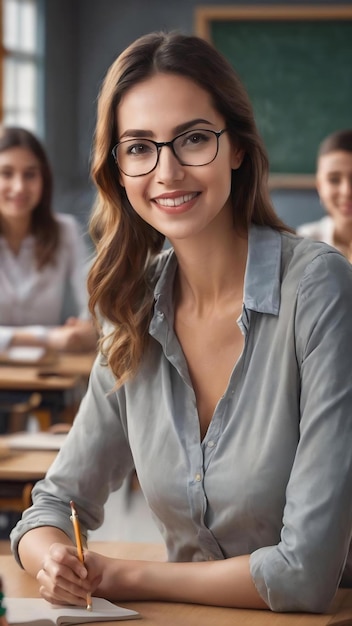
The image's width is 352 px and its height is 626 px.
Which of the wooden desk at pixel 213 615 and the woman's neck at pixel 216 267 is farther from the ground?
the woman's neck at pixel 216 267

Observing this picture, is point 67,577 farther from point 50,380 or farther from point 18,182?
point 18,182

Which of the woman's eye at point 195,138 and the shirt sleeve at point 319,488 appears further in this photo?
the woman's eye at point 195,138

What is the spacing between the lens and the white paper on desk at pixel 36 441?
326cm

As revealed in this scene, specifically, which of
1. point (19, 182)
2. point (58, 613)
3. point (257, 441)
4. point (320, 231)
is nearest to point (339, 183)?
point (320, 231)

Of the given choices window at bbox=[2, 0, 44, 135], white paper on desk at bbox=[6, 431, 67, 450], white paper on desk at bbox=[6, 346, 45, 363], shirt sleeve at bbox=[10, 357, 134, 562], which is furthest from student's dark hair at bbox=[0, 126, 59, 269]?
shirt sleeve at bbox=[10, 357, 134, 562]

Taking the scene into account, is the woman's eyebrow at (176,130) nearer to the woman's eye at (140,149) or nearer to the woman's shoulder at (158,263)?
the woman's eye at (140,149)

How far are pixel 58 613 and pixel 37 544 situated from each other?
24cm

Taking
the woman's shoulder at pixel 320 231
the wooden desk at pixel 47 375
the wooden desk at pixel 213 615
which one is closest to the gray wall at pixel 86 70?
the woman's shoulder at pixel 320 231

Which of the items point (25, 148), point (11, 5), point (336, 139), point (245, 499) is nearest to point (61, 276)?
point (25, 148)

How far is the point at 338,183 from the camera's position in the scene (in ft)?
18.5

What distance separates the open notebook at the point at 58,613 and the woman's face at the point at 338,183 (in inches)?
165

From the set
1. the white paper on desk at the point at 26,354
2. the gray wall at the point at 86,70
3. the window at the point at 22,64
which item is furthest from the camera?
the gray wall at the point at 86,70

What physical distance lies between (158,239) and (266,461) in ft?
1.71

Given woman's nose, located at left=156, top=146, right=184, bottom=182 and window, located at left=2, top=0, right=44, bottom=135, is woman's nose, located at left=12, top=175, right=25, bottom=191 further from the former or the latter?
woman's nose, located at left=156, top=146, right=184, bottom=182
